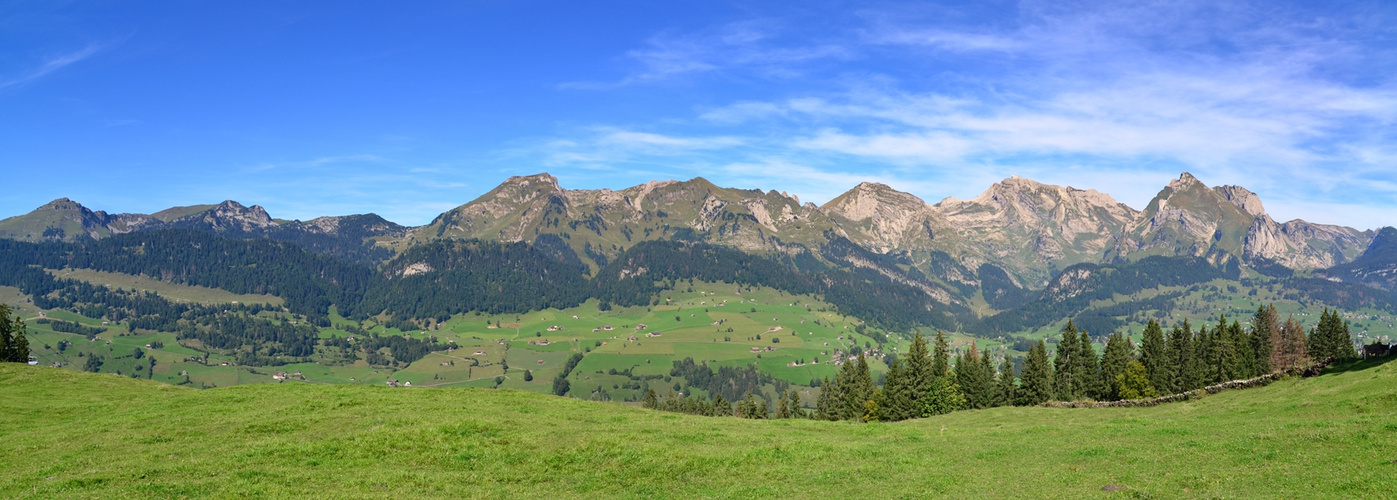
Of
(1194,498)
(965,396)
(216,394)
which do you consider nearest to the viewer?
(1194,498)

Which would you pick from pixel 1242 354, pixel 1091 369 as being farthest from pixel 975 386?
pixel 1242 354

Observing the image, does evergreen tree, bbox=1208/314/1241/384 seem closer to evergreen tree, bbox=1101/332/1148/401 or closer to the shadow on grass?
evergreen tree, bbox=1101/332/1148/401

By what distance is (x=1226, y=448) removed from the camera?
116 ft

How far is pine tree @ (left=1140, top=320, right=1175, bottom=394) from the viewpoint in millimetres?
105500

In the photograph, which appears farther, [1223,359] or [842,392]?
[842,392]

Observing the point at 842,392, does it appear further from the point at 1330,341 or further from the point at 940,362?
the point at 1330,341

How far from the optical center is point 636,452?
4044 cm

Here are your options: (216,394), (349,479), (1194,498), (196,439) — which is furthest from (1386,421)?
(216,394)

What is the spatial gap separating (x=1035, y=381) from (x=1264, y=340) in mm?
36359

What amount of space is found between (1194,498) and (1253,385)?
64.2 m

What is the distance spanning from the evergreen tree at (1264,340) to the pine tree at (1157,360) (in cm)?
1045

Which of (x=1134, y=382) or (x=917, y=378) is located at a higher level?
(x=917, y=378)

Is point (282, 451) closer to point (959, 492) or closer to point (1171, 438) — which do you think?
point (959, 492)

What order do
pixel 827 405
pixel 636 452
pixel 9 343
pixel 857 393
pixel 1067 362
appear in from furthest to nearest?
pixel 827 405
pixel 1067 362
pixel 857 393
pixel 9 343
pixel 636 452
